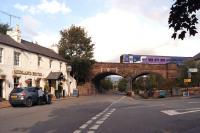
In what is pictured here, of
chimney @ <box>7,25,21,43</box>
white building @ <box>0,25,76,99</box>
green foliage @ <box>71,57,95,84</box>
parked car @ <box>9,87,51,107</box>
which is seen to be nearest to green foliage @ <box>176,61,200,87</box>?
green foliage @ <box>71,57,95,84</box>

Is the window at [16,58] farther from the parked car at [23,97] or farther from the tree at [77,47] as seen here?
the tree at [77,47]

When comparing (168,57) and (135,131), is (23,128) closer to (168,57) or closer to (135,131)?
(135,131)

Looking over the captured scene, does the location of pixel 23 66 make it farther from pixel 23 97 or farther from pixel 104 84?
pixel 104 84

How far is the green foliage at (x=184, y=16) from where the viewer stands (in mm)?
10102

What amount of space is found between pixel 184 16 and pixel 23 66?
117ft

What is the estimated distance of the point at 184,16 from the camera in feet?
33.3

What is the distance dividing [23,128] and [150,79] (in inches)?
2094

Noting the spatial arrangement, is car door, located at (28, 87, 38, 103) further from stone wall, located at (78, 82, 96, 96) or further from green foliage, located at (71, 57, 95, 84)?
stone wall, located at (78, 82, 96, 96)

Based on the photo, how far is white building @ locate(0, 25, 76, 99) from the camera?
3931 cm

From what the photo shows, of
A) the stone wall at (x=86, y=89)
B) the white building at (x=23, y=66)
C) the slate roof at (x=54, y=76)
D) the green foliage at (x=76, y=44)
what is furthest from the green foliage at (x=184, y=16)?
the stone wall at (x=86, y=89)

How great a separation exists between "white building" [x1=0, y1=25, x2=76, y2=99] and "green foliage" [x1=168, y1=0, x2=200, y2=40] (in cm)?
3034

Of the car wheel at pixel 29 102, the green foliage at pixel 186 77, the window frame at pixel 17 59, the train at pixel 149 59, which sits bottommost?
the car wheel at pixel 29 102

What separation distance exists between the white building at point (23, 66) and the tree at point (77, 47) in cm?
744

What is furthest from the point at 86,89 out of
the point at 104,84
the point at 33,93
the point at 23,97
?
the point at 104,84
